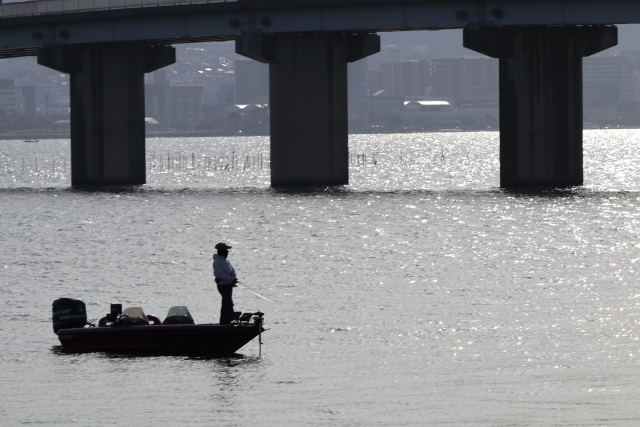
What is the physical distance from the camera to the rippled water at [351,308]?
93.0 feet

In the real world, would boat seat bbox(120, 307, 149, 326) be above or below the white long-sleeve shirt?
below

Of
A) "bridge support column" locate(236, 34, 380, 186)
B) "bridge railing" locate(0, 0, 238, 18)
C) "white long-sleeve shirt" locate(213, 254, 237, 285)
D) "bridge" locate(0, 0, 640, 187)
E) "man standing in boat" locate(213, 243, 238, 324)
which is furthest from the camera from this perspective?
"bridge railing" locate(0, 0, 238, 18)

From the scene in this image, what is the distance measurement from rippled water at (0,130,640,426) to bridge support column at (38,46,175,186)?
1594 cm

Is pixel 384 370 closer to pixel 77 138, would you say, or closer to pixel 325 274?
pixel 325 274

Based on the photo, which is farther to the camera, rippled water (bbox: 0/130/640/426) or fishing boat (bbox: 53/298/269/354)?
fishing boat (bbox: 53/298/269/354)

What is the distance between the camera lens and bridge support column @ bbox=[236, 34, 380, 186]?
99.6 metres

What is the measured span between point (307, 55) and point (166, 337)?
219ft

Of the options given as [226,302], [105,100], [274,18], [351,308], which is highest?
[274,18]

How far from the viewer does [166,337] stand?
34719 mm

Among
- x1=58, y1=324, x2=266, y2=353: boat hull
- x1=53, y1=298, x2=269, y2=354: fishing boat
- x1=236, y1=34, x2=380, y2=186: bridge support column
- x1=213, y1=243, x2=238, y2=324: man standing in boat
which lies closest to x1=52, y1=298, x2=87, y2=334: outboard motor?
x1=53, y1=298, x2=269, y2=354: fishing boat

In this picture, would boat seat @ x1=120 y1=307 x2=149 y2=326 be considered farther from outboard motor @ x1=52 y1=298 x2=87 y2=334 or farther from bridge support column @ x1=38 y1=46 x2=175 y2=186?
bridge support column @ x1=38 y1=46 x2=175 y2=186

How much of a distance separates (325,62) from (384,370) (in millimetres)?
69562

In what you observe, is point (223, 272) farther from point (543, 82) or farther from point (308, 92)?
point (308, 92)

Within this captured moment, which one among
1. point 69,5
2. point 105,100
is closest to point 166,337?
point 69,5
